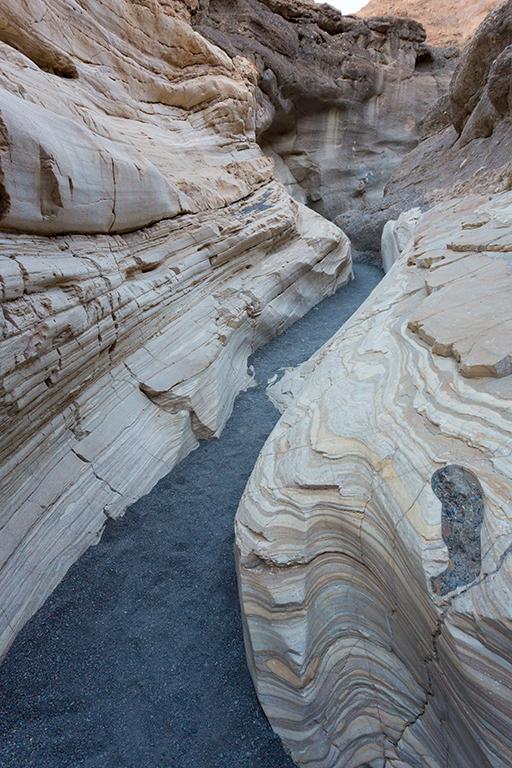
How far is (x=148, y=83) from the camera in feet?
17.6

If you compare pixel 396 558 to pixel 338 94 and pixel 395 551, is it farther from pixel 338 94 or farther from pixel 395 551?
pixel 338 94

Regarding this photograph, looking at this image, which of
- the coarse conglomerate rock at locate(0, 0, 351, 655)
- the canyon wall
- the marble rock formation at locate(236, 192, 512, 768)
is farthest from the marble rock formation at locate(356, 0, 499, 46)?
the marble rock formation at locate(236, 192, 512, 768)

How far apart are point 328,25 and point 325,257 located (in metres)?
11.1

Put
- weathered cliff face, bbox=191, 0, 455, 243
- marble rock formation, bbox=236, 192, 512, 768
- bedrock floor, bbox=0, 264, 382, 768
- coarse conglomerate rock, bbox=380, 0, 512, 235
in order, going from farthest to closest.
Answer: weathered cliff face, bbox=191, 0, 455, 243 < coarse conglomerate rock, bbox=380, 0, 512, 235 < bedrock floor, bbox=0, 264, 382, 768 < marble rock formation, bbox=236, 192, 512, 768

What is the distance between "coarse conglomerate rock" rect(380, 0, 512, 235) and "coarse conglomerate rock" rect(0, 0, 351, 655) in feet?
12.6

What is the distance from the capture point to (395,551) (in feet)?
6.06

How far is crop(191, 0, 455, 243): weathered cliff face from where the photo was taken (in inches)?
470

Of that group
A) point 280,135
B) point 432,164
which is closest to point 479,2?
point 280,135

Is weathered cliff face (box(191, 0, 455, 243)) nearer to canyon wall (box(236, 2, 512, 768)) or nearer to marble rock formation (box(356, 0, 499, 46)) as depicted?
marble rock formation (box(356, 0, 499, 46))

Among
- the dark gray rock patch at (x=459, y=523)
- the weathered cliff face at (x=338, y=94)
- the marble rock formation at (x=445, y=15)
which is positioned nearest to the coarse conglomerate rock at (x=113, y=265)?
the dark gray rock patch at (x=459, y=523)

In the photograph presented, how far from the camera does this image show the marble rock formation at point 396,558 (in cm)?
151

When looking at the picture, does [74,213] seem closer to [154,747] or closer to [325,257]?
[154,747]

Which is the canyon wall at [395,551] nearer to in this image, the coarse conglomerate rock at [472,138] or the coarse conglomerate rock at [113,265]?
the coarse conglomerate rock at [113,265]

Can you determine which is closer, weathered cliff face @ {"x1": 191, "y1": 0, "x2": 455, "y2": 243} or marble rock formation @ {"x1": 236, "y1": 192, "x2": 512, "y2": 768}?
marble rock formation @ {"x1": 236, "y1": 192, "x2": 512, "y2": 768}
